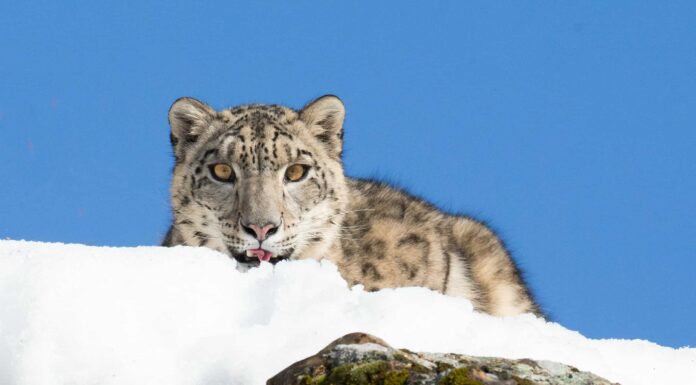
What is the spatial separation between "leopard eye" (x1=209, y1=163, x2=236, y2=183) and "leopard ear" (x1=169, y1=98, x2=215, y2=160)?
72 centimetres

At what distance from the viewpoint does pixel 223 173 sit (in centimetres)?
957

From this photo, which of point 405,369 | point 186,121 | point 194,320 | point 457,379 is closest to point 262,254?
point 186,121

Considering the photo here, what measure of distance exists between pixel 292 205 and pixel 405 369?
15.2 ft

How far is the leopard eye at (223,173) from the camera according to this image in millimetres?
9523

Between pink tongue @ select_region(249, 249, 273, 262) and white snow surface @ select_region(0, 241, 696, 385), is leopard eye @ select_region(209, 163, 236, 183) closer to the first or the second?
pink tongue @ select_region(249, 249, 273, 262)

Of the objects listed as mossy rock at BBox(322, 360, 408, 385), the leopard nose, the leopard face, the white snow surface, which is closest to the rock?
mossy rock at BBox(322, 360, 408, 385)

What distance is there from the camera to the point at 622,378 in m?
7.02

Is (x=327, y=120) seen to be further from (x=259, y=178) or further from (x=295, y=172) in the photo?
(x=259, y=178)

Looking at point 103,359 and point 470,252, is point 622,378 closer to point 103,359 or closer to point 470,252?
point 103,359

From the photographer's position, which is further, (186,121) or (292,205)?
(186,121)

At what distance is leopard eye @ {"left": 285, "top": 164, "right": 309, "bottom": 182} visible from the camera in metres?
9.55

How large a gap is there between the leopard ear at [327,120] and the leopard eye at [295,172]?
0.73 m

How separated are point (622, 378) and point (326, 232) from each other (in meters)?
3.46

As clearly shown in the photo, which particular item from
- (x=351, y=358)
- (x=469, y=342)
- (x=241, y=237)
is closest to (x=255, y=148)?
(x=241, y=237)
